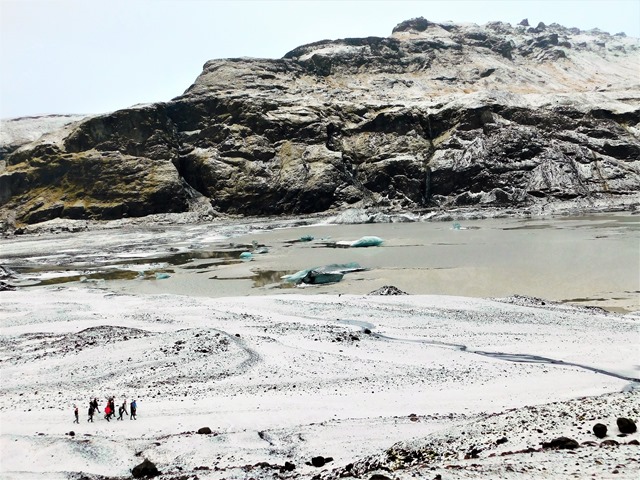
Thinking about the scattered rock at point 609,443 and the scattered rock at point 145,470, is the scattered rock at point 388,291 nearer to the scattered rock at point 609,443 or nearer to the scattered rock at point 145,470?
the scattered rock at point 609,443

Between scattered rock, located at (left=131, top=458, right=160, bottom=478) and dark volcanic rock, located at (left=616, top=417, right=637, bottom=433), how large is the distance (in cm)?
1015

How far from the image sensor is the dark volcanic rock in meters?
10.6

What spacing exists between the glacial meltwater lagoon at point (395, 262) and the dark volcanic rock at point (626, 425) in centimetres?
1710

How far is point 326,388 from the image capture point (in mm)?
16750

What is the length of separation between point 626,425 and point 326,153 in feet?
388

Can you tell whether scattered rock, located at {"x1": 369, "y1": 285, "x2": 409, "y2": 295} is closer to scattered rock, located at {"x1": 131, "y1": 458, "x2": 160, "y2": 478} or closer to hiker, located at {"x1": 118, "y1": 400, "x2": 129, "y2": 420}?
hiker, located at {"x1": 118, "y1": 400, "x2": 129, "y2": 420}

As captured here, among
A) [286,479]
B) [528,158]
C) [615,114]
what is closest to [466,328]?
[286,479]

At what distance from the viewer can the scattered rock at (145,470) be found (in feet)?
37.5

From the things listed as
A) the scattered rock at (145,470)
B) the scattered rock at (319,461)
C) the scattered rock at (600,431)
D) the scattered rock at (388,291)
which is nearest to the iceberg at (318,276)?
the scattered rock at (388,291)

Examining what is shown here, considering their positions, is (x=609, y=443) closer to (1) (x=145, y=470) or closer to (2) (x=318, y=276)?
(1) (x=145, y=470)

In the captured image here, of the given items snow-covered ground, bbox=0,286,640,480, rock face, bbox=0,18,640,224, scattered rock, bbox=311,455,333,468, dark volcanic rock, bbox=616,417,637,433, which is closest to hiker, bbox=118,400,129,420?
snow-covered ground, bbox=0,286,640,480

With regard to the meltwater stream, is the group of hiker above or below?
above

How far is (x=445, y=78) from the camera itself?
173500 mm

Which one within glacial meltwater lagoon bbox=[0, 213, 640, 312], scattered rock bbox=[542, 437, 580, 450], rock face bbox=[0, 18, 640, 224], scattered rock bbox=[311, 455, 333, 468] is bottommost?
glacial meltwater lagoon bbox=[0, 213, 640, 312]
